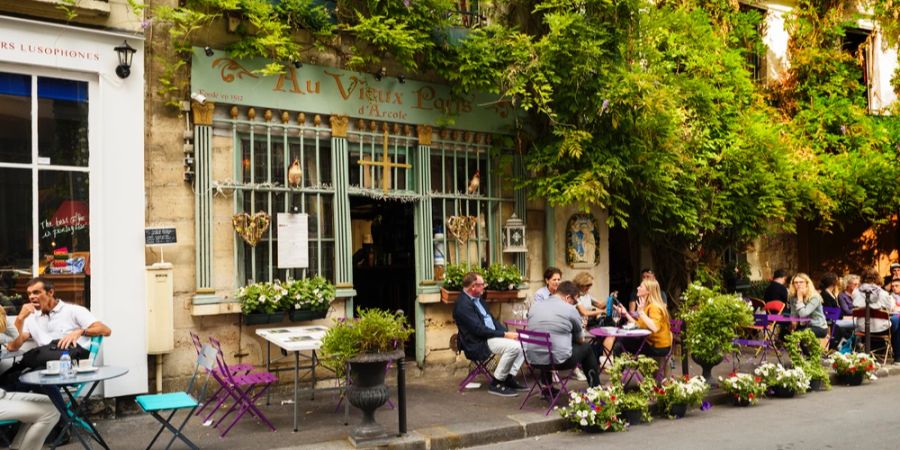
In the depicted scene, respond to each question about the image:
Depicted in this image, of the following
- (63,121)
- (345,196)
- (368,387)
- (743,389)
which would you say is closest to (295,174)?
(345,196)

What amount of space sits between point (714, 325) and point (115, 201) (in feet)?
21.8

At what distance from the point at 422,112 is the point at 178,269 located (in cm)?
372

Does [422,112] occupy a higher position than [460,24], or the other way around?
[460,24]

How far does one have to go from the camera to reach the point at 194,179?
8172mm

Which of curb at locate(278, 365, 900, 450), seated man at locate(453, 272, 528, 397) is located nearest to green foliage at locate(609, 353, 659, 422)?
curb at locate(278, 365, 900, 450)

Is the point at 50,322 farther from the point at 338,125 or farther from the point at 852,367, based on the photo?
the point at 852,367

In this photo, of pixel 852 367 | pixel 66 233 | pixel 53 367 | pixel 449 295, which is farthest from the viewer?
pixel 449 295

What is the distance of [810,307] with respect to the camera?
10.7 meters

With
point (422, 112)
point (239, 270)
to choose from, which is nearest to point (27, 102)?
point (239, 270)

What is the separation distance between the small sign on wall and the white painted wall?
1586 mm

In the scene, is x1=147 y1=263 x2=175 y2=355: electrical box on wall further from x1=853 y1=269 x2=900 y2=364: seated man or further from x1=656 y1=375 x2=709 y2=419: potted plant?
x1=853 y1=269 x2=900 y2=364: seated man

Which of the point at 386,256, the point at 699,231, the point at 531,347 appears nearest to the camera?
the point at 531,347

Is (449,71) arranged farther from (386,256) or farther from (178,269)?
(178,269)

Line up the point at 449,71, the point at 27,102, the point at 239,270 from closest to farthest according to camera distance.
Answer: the point at 27,102 → the point at 239,270 → the point at 449,71
